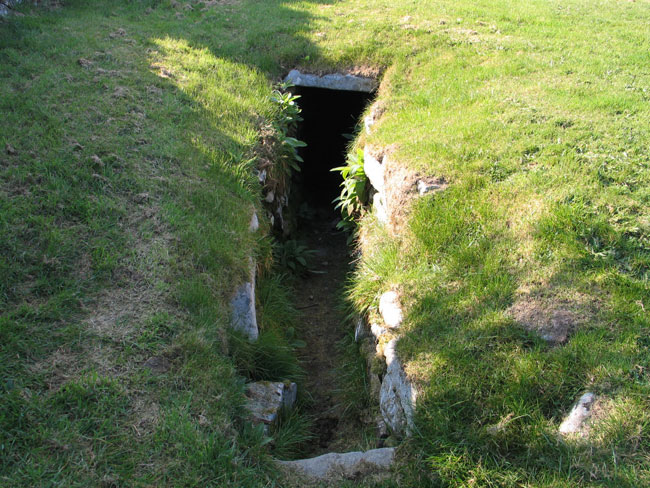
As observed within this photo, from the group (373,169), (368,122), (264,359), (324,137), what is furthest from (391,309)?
(324,137)

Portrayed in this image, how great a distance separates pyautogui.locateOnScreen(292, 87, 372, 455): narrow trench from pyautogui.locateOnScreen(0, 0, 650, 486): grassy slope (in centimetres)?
101

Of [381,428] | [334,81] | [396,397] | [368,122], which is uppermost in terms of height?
[334,81]

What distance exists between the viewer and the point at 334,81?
27.5 ft

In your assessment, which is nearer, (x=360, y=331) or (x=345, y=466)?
(x=345, y=466)

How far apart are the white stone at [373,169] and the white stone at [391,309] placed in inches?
67.8

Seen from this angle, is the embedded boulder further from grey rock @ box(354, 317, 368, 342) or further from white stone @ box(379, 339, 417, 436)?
grey rock @ box(354, 317, 368, 342)

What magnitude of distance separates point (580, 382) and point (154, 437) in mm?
3029

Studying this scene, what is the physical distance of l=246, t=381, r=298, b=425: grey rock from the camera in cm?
415

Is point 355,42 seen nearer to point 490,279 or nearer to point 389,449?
point 490,279

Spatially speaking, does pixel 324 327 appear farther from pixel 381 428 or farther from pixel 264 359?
pixel 381 428

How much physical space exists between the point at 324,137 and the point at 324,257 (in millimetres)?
3018

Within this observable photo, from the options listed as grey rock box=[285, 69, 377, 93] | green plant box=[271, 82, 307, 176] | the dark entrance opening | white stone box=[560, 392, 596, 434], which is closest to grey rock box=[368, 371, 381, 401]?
white stone box=[560, 392, 596, 434]

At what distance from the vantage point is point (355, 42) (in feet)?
28.6

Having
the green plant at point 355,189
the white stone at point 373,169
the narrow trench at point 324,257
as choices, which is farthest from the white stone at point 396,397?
the green plant at point 355,189
